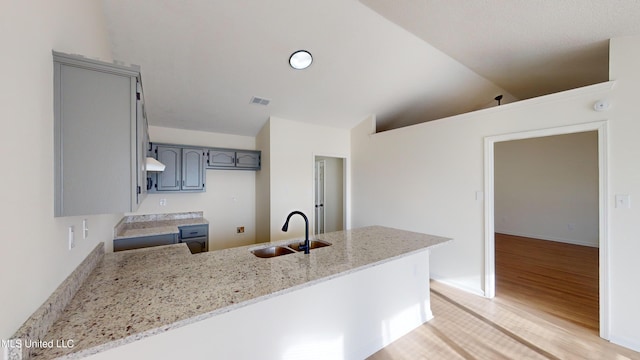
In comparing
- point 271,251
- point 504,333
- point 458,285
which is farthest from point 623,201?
point 271,251

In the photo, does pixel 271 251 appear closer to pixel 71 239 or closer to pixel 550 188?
pixel 71 239

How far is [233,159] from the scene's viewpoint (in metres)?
4.21

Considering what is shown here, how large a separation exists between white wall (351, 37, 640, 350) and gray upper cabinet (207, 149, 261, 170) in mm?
2015

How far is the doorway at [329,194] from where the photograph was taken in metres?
5.54

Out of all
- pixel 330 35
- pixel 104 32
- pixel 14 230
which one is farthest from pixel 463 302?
pixel 104 32

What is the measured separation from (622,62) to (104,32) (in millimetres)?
4609

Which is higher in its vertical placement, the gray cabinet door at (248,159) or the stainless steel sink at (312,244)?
the gray cabinet door at (248,159)

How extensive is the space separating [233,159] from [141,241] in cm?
179

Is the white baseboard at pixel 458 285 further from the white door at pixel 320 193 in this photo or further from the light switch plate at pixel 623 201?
the white door at pixel 320 193

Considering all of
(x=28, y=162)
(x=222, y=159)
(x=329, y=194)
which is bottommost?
(x=329, y=194)

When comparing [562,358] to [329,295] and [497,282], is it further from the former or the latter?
[329,295]

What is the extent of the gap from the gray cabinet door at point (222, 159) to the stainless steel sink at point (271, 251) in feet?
8.04

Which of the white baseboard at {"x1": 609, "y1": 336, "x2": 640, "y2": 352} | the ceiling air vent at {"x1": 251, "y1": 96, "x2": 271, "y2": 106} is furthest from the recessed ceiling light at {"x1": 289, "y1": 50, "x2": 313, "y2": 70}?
the white baseboard at {"x1": 609, "y1": 336, "x2": 640, "y2": 352}

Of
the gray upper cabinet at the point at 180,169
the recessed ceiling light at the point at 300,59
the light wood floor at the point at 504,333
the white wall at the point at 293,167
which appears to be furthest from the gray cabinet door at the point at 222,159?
the light wood floor at the point at 504,333
